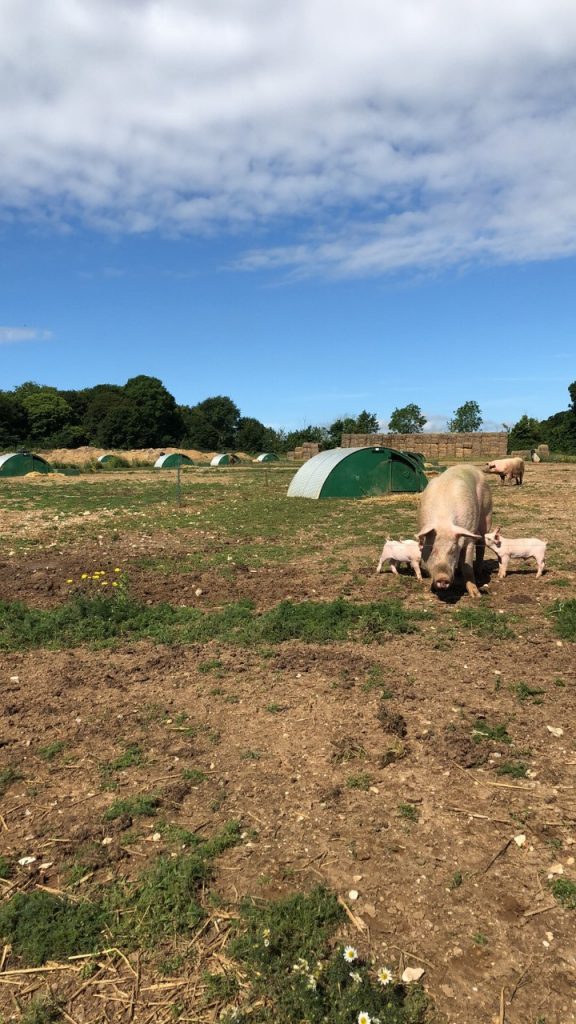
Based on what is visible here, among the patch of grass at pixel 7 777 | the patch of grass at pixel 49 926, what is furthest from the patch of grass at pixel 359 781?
the patch of grass at pixel 7 777

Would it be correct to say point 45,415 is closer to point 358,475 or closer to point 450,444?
point 450,444

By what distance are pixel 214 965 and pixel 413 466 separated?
23586 mm

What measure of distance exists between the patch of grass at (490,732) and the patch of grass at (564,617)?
2.65m

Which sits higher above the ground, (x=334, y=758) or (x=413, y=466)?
(x=413, y=466)

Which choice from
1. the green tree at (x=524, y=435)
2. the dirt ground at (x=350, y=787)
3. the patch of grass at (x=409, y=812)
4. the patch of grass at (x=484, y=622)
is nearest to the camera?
the dirt ground at (x=350, y=787)

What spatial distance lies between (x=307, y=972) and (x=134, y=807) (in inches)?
67.0

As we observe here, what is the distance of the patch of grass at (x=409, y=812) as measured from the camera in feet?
13.1

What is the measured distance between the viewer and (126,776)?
14.9 feet

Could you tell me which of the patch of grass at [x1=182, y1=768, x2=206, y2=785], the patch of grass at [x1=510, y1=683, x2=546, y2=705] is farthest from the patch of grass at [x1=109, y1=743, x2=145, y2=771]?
the patch of grass at [x1=510, y1=683, x2=546, y2=705]

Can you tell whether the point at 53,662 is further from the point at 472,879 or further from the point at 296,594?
the point at 472,879

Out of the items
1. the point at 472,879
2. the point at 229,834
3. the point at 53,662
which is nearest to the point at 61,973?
the point at 229,834

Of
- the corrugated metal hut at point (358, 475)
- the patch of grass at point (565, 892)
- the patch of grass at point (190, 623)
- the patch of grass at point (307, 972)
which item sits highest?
the corrugated metal hut at point (358, 475)

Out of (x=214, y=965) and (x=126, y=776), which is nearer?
(x=214, y=965)

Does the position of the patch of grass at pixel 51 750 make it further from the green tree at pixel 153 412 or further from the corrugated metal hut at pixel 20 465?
the green tree at pixel 153 412
